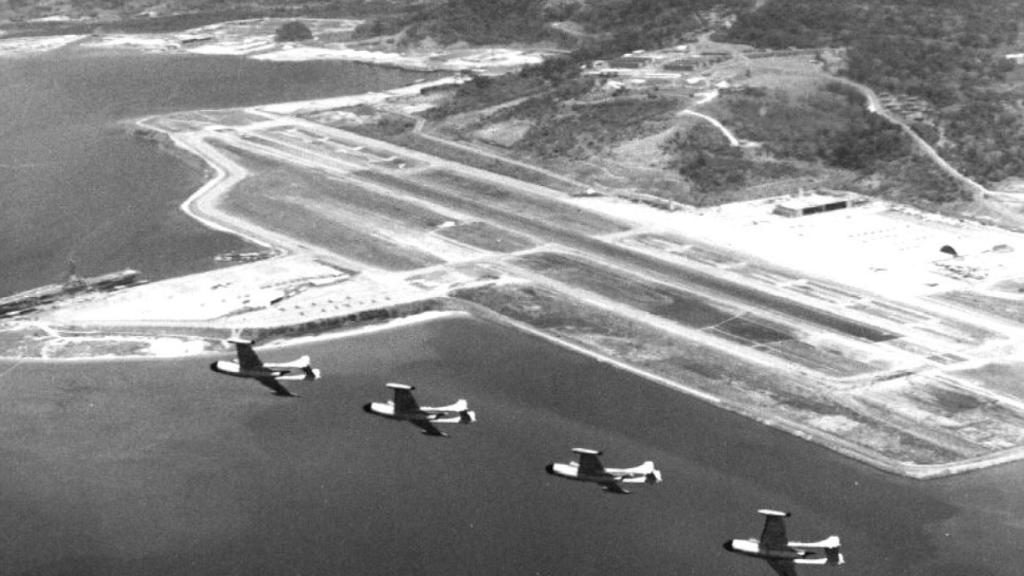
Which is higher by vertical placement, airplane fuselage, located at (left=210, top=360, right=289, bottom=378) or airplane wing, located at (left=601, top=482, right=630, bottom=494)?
airplane fuselage, located at (left=210, top=360, right=289, bottom=378)

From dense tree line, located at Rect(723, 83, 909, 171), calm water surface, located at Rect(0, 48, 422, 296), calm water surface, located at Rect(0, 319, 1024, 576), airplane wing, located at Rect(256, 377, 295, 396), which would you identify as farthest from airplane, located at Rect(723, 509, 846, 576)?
dense tree line, located at Rect(723, 83, 909, 171)

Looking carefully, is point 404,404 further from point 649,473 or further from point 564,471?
point 649,473

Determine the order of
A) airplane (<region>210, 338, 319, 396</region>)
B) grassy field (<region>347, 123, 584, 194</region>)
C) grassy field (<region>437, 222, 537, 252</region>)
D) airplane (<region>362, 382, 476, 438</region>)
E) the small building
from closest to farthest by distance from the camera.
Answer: airplane (<region>362, 382, 476, 438</region>), airplane (<region>210, 338, 319, 396</region>), grassy field (<region>437, 222, 537, 252</region>), the small building, grassy field (<region>347, 123, 584, 194</region>)

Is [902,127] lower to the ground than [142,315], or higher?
higher

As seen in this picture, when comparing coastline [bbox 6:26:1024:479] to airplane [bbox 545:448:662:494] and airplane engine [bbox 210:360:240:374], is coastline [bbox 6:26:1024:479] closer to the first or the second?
airplane engine [bbox 210:360:240:374]

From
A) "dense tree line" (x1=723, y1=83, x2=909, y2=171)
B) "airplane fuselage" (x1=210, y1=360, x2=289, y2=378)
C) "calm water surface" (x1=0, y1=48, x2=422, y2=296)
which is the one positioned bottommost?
"calm water surface" (x1=0, y1=48, x2=422, y2=296)

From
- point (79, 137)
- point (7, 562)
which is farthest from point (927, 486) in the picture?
point (79, 137)

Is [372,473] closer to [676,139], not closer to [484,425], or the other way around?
[484,425]
